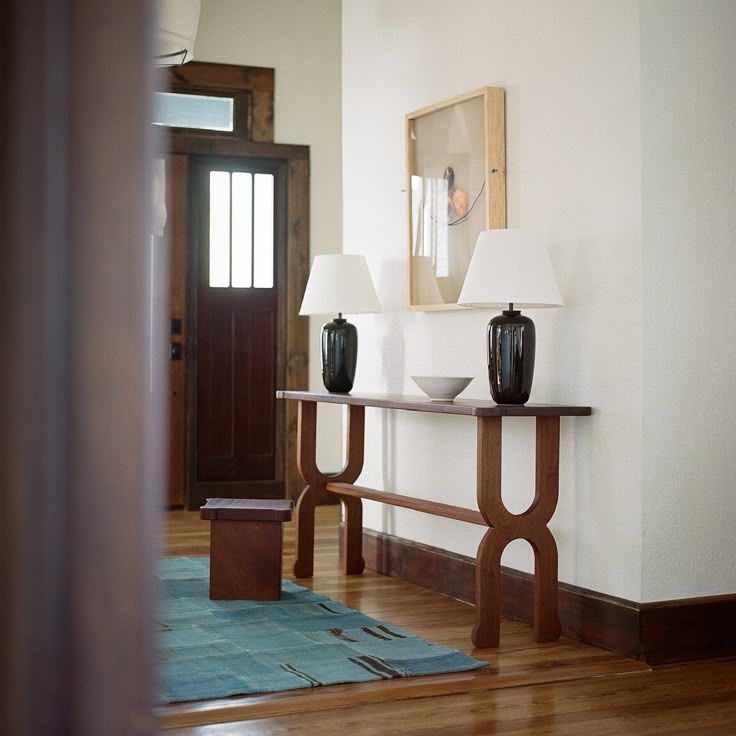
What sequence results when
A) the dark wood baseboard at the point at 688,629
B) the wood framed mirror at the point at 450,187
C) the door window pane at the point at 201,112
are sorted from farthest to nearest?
the door window pane at the point at 201,112 < the wood framed mirror at the point at 450,187 < the dark wood baseboard at the point at 688,629

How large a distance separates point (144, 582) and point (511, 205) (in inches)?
139

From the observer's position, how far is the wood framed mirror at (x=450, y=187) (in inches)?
146

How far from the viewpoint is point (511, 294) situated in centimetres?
318

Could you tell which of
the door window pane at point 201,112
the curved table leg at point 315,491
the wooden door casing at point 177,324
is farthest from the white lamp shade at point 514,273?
the door window pane at point 201,112

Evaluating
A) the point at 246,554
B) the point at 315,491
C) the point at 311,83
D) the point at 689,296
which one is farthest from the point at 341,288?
the point at 311,83

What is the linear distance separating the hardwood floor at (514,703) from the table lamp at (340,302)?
139 centimetres

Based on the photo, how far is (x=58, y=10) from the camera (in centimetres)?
28

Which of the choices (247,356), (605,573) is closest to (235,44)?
(247,356)

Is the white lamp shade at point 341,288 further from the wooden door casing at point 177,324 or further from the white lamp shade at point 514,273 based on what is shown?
the wooden door casing at point 177,324

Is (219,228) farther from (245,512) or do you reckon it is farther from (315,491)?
(245,512)

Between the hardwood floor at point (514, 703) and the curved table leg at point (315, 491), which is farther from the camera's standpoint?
the curved table leg at point (315, 491)

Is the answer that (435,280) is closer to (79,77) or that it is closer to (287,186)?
(287,186)

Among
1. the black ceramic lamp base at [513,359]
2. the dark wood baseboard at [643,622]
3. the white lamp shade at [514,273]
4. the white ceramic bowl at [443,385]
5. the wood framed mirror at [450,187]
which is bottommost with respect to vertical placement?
the dark wood baseboard at [643,622]

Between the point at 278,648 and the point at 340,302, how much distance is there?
163cm
